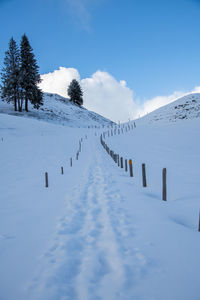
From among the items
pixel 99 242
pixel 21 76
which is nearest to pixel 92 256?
pixel 99 242

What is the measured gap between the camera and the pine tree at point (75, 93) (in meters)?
78.4

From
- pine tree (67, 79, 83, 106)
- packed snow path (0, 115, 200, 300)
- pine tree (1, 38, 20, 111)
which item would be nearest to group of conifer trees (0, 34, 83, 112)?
pine tree (1, 38, 20, 111)

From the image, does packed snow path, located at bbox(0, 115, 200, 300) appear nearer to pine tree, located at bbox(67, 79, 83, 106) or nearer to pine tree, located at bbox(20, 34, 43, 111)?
pine tree, located at bbox(20, 34, 43, 111)

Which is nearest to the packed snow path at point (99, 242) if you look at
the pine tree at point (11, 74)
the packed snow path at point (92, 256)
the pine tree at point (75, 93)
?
the packed snow path at point (92, 256)

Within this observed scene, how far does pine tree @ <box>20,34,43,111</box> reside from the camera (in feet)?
117

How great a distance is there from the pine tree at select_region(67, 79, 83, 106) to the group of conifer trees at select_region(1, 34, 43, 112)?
133 feet

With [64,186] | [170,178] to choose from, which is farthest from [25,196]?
[170,178]

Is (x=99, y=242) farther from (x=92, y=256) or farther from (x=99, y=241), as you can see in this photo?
(x=92, y=256)

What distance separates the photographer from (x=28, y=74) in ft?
118

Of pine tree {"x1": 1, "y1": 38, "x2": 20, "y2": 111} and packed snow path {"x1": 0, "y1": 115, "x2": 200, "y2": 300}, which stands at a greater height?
pine tree {"x1": 1, "y1": 38, "x2": 20, "y2": 111}

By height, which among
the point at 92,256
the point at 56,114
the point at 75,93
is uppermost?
the point at 75,93

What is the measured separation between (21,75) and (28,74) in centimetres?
197

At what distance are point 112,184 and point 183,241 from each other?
4.61 meters

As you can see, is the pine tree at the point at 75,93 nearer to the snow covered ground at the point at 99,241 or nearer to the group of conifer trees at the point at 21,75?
the group of conifer trees at the point at 21,75
